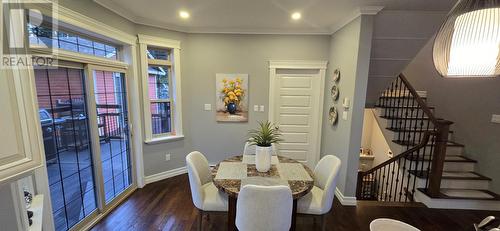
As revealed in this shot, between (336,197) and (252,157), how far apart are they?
58.3 inches

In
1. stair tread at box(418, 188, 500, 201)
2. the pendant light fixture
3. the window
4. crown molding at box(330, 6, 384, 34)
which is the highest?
crown molding at box(330, 6, 384, 34)

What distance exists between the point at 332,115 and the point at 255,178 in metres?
1.88

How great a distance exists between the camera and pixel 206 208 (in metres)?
1.97

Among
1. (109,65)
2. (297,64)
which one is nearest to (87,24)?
(109,65)

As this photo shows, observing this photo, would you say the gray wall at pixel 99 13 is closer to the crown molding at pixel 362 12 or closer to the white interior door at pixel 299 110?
the white interior door at pixel 299 110

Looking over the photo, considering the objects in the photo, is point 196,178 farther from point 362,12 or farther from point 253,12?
point 362,12

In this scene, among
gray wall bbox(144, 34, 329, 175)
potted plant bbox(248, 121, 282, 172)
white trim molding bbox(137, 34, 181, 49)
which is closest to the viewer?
potted plant bbox(248, 121, 282, 172)

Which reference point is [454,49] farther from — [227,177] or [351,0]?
[227,177]

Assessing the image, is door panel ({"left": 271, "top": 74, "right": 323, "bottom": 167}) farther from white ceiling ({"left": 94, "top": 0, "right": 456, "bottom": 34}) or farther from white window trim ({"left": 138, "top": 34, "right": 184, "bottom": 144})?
white window trim ({"left": 138, "top": 34, "right": 184, "bottom": 144})

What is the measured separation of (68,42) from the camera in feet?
6.56

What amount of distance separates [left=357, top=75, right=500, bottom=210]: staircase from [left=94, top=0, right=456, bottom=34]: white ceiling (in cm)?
138

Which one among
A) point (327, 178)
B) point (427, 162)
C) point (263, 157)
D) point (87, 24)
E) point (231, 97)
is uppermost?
point (87, 24)

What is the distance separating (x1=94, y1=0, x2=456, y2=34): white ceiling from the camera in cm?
232

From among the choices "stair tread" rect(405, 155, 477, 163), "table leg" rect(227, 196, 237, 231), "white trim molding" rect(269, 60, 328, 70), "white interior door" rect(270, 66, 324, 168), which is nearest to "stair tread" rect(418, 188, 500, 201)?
"stair tread" rect(405, 155, 477, 163)
